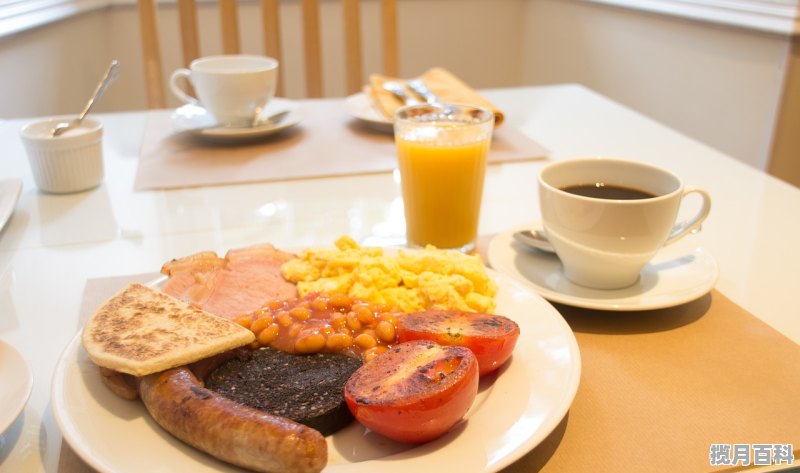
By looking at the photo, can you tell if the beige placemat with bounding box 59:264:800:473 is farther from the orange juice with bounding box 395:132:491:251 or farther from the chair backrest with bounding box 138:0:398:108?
the chair backrest with bounding box 138:0:398:108

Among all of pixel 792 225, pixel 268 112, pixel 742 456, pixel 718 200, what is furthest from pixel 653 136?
pixel 742 456

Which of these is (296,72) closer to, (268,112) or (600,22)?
(600,22)

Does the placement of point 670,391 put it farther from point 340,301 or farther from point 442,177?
point 442,177

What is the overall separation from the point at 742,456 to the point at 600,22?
3395 millimetres

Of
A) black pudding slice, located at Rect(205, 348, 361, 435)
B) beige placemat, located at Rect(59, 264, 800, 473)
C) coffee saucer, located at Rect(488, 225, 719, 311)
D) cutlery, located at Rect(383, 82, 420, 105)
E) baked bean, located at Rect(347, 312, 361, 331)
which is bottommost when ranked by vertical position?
beige placemat, located at Rect(59, 264, 800, 473)

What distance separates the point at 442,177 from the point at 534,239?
0.64 ft

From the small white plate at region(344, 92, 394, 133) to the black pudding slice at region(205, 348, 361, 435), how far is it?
1118mm

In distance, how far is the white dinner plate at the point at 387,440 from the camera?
0.67 m

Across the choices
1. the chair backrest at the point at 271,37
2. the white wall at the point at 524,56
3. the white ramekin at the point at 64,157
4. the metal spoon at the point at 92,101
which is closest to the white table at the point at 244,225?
the white ramekin at the point at 64,157

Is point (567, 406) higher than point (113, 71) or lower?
lower

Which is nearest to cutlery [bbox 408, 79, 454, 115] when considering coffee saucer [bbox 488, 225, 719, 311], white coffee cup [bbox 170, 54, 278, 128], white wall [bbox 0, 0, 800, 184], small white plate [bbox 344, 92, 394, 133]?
small white plate [bbox 344, 92, 394, 133]

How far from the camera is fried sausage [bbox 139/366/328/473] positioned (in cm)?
63

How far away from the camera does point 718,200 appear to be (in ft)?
4.96

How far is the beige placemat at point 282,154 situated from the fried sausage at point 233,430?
36.9 inches
